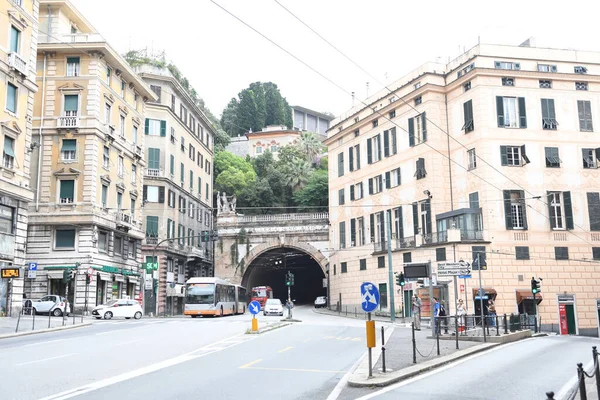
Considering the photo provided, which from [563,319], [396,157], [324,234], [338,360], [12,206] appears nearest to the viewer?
[338,360]

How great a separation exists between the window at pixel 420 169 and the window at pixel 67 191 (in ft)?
78.0

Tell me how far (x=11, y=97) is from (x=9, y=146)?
8.84 feet

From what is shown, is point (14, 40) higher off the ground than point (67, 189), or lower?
higher

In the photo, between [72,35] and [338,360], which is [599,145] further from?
[72,35]

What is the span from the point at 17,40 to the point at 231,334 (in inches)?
845

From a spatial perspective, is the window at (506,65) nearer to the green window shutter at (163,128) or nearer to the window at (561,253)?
the window at (561,253)

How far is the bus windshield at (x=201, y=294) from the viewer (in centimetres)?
4606

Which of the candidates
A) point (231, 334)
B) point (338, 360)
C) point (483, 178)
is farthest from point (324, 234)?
point (338, 360)

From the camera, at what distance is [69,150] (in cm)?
4262

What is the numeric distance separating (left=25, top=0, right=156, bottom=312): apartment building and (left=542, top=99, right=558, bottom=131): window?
2988 centimetres

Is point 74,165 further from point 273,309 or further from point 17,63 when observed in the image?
point 273,309

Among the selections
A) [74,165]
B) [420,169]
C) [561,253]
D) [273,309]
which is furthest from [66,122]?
[561,253]

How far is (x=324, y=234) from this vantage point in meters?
63.1

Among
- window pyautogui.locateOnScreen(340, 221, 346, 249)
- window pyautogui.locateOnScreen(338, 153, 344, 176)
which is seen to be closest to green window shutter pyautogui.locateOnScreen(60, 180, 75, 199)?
window pyautogui.locateOnScreen(340, 221, 346, 249)
